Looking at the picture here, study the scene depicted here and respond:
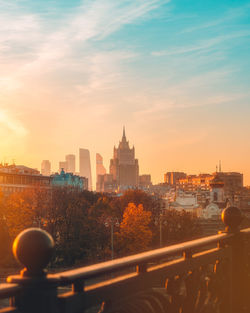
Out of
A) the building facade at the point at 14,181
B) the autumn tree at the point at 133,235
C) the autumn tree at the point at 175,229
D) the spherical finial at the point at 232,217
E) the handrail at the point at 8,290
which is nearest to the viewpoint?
the handrail at the point at 8,290

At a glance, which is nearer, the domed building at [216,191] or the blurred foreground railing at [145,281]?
the blurred foreground railing at [145,281]

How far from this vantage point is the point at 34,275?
3.10 m

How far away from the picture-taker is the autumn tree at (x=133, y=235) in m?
52.6

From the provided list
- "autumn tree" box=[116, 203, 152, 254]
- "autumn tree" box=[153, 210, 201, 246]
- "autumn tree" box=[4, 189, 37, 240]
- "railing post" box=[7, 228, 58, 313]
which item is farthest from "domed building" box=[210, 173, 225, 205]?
"railing post" box=[7, 228, 58, 313]

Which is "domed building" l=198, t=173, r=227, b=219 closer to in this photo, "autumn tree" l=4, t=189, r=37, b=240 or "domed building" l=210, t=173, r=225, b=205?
"domed building" l=210, t=173, r=225, b=205

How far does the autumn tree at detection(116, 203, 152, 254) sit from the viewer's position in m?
52.6

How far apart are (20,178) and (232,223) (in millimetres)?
117185

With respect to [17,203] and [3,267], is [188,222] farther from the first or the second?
[3,267]

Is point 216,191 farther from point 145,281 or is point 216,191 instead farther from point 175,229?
point 145,281

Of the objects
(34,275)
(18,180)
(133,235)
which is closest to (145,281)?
(34,275)

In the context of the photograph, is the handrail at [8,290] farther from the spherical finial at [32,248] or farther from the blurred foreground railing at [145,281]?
the spherical finial at [32,248]

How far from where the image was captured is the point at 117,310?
12.6 feet

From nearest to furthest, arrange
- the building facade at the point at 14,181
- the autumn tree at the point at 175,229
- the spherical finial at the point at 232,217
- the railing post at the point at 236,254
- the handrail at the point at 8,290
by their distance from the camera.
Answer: the handrail at the point at 8,290, the railing post at the point at 236,254, the spherical finial at the point at 232,217, the autumn tree at the point at 175,229, the building facade at the point at 14,181

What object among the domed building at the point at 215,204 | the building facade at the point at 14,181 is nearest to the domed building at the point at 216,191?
the domed building at the point at 215,204
